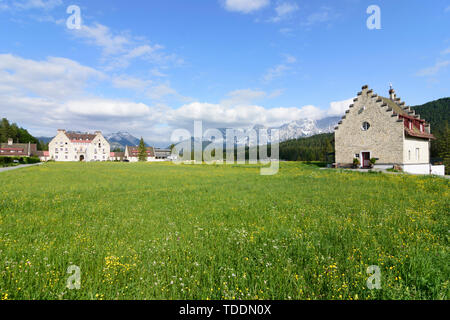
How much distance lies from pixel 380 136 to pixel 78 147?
496 ft

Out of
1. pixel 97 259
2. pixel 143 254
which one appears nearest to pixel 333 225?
pixel 143 254

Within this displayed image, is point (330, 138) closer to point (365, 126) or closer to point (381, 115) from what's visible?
point (365, 126)

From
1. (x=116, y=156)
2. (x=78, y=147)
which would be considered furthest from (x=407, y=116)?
(x=116, y=156)

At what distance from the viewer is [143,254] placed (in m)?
5.24

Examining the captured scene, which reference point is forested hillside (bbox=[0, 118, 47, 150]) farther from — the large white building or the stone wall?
the stone wall

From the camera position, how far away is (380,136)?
35656 mm

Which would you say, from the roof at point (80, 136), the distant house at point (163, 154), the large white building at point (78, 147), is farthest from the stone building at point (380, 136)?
the roof at point (80, 136)

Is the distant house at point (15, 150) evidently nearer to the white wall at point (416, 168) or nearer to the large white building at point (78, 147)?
the large white building at point (78, 147)

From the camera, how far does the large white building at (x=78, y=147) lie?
127 metres

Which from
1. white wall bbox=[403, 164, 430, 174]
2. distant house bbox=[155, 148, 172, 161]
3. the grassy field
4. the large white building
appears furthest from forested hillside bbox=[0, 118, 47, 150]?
white wall bbox=[403, 164, 430, 174]

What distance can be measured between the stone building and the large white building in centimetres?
13893

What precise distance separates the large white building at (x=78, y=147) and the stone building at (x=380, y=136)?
139 metres

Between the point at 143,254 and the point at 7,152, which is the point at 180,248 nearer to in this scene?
the point at 143,254

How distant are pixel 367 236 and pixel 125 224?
7963mm
